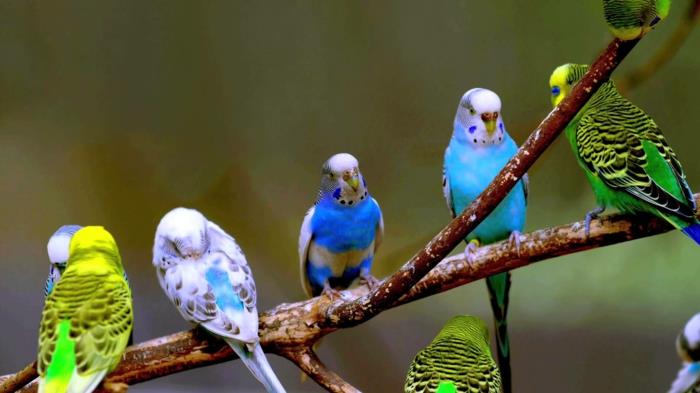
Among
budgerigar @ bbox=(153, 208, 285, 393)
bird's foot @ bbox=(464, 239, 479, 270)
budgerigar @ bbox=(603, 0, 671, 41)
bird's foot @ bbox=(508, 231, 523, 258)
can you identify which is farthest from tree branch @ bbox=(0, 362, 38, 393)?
budgerigar @ bbox=(603, 0, 671, 41)

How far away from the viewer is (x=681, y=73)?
2.68 meters

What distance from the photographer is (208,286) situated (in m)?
2.17

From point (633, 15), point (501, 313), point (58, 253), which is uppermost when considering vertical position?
point (58, 253)

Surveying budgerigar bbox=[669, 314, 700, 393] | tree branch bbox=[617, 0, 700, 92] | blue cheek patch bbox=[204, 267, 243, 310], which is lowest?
budgerigar bbox=[669, 314, 700, 393]

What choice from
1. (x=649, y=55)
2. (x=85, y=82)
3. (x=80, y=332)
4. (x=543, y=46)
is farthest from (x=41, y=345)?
(x=649, y=55)

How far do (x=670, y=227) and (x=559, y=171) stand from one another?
2.28 feet

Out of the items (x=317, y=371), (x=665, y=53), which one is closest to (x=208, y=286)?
(x=317, y=371)

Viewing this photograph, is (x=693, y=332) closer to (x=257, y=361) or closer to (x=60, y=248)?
(x=257, y=361)

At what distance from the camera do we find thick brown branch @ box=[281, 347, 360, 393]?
90.3 inches

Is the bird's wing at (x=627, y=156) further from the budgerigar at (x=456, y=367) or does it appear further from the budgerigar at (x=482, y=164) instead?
the budgerigar at (x=456, y=367)

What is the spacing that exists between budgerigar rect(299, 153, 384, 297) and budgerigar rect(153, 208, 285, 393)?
283mm

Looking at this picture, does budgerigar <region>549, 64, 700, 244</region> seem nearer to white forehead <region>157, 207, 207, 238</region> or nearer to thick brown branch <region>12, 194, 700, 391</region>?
thick brown branch <region>12, 194, 700, 391</region>

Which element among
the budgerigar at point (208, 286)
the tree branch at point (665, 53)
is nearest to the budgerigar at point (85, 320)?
the budgerigar at point (208, 286)

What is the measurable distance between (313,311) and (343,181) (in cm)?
39
